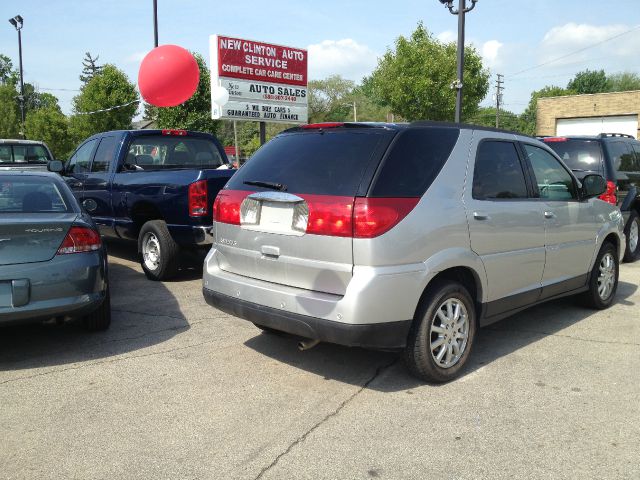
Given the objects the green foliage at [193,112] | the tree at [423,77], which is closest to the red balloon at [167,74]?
the green foliage at [193,112]

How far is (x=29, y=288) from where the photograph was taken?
4.15 meters

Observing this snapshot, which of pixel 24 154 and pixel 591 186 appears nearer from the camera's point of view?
pixel 591 186

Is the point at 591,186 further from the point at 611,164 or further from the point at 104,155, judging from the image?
the point at 104,155

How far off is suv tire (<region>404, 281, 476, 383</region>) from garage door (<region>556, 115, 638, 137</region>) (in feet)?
107

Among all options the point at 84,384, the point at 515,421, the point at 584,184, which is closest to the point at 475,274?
the point at 515,421

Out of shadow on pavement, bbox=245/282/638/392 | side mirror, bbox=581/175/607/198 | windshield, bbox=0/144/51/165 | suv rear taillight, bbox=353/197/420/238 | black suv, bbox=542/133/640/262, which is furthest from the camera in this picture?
windshield, bbox=0/144/51/165

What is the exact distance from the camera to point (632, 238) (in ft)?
29.9

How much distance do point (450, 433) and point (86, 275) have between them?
298 cm

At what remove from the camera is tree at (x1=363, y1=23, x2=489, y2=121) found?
32281 mm

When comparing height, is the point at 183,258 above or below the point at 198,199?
below

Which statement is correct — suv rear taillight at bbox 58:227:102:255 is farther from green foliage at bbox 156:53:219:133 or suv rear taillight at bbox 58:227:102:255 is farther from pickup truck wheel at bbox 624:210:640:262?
green foliage at bbox 156:53:219:133

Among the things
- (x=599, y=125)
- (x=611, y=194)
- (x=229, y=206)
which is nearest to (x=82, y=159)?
(x=229, y=206)

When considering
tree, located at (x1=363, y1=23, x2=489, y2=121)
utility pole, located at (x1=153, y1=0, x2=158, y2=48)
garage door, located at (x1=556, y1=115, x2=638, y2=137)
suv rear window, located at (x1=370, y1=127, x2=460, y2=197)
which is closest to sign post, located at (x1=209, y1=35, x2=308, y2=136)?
utility pole, located at (x1=153, y1=0, x2=158, y2=48)

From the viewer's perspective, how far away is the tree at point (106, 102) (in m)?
34.1
